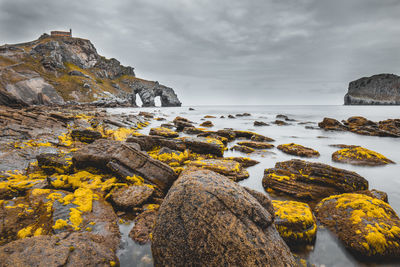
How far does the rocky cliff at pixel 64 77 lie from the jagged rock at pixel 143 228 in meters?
29.2

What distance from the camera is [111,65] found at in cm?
14838

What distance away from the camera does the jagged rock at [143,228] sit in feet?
12.8

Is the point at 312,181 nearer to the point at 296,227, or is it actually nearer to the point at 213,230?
the point at 296,227

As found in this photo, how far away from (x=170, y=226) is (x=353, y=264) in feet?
13.1

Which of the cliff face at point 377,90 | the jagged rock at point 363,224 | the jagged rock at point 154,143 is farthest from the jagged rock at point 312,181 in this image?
the cliff face at point 377,90

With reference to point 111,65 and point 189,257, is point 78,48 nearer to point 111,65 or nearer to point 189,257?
point 111,65

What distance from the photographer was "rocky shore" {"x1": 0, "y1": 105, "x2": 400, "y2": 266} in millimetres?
2652

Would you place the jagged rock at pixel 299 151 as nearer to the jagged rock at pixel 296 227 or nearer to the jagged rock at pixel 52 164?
the jagged rock at pixel 296 227

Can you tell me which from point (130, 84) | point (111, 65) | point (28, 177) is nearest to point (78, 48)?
point (111, 65)

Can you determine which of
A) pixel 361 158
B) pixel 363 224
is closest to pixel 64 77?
pixel 361 158

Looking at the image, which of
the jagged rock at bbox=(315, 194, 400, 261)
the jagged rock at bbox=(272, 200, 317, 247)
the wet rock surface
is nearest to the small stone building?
the wet rock surface

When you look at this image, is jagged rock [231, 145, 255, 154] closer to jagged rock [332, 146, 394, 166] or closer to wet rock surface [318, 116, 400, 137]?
jagged rock [332, 146, 394, 166]

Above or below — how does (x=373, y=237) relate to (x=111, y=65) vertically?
below

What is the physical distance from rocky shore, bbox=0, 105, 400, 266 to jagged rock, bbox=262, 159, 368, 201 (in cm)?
3
